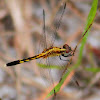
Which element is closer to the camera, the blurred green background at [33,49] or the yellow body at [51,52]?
the yellow body at [51,52]

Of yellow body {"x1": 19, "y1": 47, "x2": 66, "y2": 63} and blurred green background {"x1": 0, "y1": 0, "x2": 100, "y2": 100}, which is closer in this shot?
yellow body {"x1": 19, "y1": 47, "x2": 66, "y2": 63}

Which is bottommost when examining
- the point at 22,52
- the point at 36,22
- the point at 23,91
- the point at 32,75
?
the point at 23,91

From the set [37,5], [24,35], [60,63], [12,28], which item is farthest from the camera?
[37,5]

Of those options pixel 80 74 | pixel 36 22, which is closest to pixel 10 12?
pixel 36 22

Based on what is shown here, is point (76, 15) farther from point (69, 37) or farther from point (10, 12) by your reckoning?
point (10, 12)

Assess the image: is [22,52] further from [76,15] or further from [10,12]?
[76,15]

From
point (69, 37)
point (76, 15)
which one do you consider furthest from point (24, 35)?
point (76, 15)

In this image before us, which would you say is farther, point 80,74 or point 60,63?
point 80,74

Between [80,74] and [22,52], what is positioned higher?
[22,52]

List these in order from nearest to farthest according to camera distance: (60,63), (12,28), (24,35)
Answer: (60,63)
(24,35)
(12,28)

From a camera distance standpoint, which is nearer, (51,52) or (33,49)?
(51,52)
